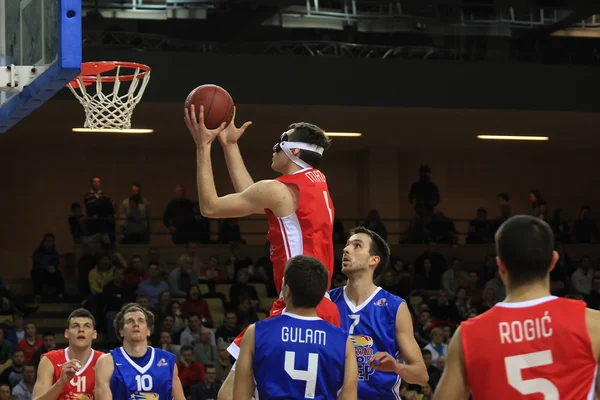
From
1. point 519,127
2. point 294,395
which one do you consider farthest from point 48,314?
point 294,395

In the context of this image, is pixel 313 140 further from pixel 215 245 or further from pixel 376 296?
pixel 215 245

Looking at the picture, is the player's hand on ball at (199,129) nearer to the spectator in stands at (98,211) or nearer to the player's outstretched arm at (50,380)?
the player's outstretched arm at (50,380)

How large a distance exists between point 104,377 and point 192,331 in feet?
22.9

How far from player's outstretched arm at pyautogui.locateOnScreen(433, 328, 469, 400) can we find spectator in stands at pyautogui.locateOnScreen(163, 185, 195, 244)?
14.3 m

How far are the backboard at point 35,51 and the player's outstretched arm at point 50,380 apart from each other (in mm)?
1511

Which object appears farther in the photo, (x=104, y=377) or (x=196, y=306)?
(x=196, y=306)

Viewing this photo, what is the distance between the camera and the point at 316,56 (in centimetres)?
1439

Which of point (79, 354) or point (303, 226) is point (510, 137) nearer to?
point (79, 354)

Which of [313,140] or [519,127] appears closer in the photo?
[313,140]

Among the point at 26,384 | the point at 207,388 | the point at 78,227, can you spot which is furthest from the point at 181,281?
the point at 26,384

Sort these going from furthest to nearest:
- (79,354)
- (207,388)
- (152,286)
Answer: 1. (152,286)
2. (207,388)
3. (79,354)

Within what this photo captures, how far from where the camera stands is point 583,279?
1725 cm

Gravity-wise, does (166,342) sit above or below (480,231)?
below

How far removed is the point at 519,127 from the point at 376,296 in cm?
1227
